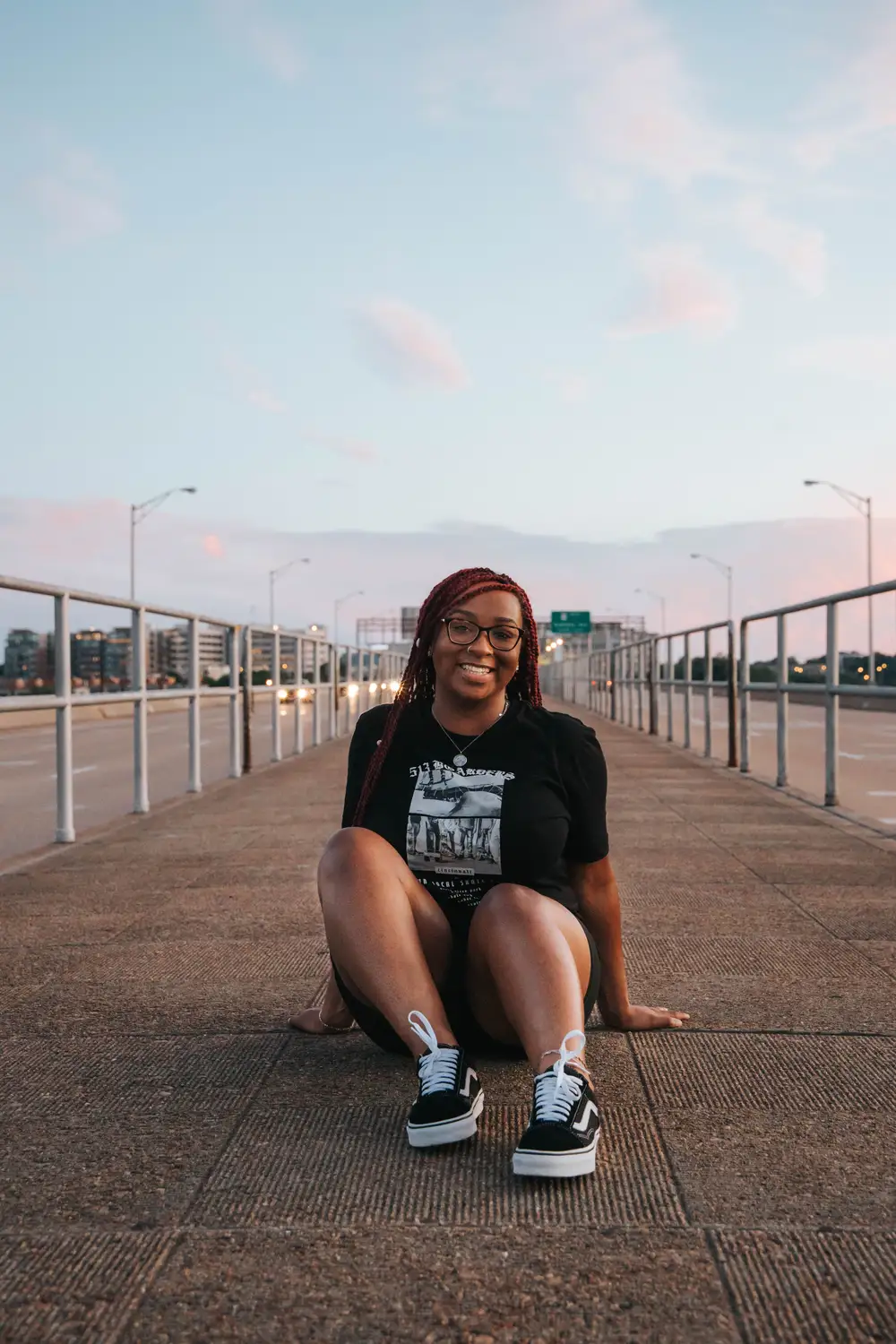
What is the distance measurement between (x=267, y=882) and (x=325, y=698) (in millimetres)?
16515

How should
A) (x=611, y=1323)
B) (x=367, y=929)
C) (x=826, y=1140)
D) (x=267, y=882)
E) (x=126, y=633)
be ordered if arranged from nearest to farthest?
(x=611, y=1323)
(x=826, y=1140)
(x=367, y=929)
(x=267, y=882)
(x=126, y=633)

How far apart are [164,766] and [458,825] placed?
40.7ft

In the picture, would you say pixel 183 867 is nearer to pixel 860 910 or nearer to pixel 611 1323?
pixel 860 910

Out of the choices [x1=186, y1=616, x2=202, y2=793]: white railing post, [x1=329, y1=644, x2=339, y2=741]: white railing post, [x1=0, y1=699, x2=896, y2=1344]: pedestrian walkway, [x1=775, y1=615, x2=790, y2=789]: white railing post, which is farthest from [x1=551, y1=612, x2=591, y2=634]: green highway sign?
[x1=0, y1=699, x2=896, y2=1344]: pedestrian walkway

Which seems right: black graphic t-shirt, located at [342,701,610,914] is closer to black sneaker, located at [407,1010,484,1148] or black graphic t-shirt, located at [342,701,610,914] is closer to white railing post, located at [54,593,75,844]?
black sneaker, located at [407,1010,484,1148]

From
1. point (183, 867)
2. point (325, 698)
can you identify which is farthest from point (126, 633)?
point (325, 698)

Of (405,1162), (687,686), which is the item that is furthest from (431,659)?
(687,686)

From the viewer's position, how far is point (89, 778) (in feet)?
44.5

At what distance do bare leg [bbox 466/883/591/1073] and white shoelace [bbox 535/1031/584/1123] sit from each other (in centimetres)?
3

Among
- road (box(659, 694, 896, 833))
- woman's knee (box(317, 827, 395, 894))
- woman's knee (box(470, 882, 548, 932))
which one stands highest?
woman's knee (box(317, 827, 395, 894))

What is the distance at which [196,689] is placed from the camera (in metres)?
10.9

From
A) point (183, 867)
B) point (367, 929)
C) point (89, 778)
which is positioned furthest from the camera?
point (89, 778)

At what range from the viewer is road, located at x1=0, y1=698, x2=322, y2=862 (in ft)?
32.1

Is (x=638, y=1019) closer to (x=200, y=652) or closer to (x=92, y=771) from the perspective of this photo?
(x=200, y=652)
